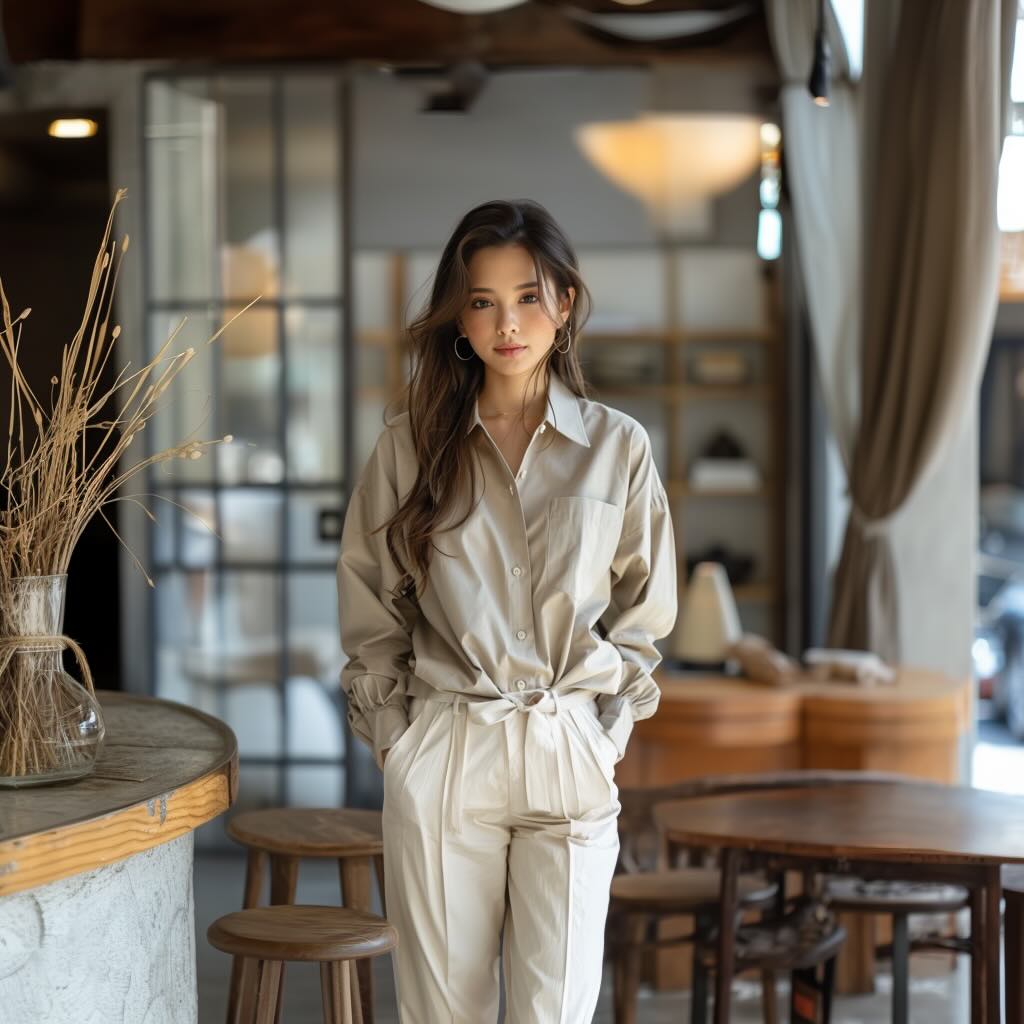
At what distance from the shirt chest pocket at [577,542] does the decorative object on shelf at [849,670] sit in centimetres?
207

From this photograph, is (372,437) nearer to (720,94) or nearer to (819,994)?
(720,94)

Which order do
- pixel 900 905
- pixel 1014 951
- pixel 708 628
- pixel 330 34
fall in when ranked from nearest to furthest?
pixel 1014 951, pixel 900 905, pixel 708 628, pixel 330 34

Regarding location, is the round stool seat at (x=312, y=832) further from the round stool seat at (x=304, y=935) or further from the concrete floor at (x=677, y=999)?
the concrete floor at (x=677, y=999)

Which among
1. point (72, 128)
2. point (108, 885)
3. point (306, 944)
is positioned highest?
point (72, 128)

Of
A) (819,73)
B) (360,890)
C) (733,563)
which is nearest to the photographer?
(360,890)

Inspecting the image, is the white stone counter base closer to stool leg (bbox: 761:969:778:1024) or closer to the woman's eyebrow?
the woman's eyebrow

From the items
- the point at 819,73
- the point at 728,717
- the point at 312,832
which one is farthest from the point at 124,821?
the point at 819,73

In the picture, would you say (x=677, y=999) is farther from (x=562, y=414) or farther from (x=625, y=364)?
(x=625, y=364)

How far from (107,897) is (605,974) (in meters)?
2.59

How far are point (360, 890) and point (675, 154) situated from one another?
3757 millimetres

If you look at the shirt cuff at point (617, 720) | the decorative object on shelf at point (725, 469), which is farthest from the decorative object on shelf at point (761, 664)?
the shirt cuff at point (617, 720)

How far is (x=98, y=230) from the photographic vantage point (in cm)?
586

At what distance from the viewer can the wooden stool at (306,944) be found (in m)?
2.19

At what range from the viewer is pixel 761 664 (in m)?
4.29
